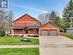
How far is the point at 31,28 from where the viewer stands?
229 ft

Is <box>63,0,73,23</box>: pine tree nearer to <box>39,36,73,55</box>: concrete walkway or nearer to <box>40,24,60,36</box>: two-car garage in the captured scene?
<box>40,24,60,36</box>: two-car garage

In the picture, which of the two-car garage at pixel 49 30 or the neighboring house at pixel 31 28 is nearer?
the two-car garage at pixel 49 30

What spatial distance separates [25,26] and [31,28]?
2.50 meters

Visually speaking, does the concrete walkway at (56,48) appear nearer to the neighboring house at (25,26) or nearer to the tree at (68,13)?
the neighboring house at (25,26)

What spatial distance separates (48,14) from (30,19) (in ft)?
134

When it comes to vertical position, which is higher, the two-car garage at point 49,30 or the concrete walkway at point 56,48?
the two-car garage at point 49,30

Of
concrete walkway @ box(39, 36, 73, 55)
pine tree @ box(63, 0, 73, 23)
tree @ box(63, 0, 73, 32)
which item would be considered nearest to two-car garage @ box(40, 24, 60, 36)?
tree @ box(63, 0, 73, 32)

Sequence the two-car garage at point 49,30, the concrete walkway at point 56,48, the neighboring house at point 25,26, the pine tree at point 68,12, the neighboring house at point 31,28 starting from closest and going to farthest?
the concrete walkway at point 56,48 < the two-car garage at point 49,30 < the neighboring house at point 31,28 < the neighboring house at point 25,26 < the pine tree at point 68,12

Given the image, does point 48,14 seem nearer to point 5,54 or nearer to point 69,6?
point 69,6

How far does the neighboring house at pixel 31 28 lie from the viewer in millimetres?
67688

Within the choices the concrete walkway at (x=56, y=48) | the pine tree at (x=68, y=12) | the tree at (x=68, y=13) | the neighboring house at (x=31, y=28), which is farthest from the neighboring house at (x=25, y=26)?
the concrete walkway at (x=56, y=48)

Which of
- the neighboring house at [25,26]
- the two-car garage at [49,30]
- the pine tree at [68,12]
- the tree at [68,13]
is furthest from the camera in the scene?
the pine tree at [68,12]

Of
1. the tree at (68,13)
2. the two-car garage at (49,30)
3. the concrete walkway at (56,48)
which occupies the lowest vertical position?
the concrete walkway at (56,48)

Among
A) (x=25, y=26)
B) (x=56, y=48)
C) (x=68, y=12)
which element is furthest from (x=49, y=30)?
(x=56, y=48)
